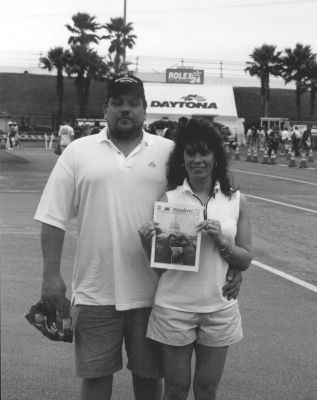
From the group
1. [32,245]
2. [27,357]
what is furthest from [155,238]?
[32,245]

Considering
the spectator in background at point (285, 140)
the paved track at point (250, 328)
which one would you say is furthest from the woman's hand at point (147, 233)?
the spectator in background at point (285, 140)

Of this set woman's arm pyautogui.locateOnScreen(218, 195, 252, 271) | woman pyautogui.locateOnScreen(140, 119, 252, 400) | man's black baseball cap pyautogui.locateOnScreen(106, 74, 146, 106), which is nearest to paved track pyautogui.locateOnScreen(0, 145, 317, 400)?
woman pyautogui.locateOnScreen(140, 119, 252, 400)

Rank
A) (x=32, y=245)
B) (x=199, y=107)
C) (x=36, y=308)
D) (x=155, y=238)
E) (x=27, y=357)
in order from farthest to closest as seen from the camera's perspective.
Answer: (x=199, y=107), (x=32, y=245), (x=27, y=357), (x=36, y=308), (x=155, y=238)

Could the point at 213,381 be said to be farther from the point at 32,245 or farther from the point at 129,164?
the point at 32,245

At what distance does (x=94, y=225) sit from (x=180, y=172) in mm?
490

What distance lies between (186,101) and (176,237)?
41684 millimetres

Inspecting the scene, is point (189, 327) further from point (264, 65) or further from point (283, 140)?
point (264, 65)

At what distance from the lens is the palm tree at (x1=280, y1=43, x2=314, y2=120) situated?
80.1 metres

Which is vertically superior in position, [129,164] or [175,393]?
[129,164]

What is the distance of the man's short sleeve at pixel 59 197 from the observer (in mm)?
4004

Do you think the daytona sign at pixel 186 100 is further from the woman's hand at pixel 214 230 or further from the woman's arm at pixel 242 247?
the woman's hand at pixel 214 230

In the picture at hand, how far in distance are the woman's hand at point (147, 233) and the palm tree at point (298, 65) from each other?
78551mm

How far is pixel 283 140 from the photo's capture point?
4647 centimetres

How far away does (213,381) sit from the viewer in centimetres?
388
